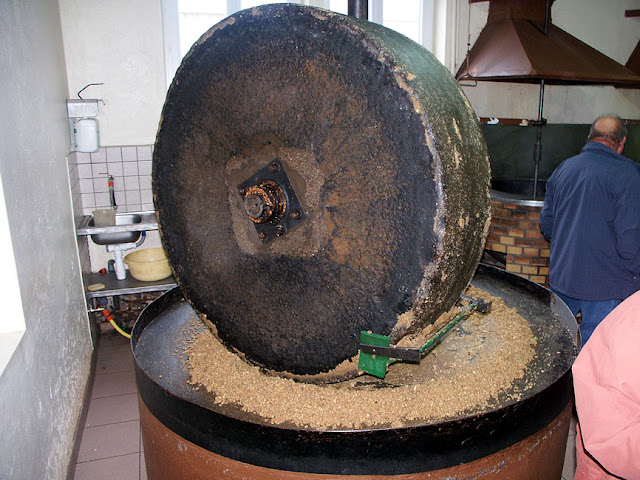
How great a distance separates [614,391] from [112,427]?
2.89 m

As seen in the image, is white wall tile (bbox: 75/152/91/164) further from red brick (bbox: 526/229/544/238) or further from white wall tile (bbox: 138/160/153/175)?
red brick (bbox: 526/229/544/238)

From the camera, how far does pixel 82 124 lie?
395cm

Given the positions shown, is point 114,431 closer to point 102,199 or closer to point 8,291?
point 8,291

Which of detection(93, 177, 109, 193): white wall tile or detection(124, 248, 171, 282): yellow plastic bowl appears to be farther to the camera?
detection(93, 177, 109, 193): white wall tile

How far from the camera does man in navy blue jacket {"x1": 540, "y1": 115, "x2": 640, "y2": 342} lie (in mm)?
2795

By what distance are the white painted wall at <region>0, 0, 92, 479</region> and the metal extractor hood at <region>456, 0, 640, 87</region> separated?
354cm

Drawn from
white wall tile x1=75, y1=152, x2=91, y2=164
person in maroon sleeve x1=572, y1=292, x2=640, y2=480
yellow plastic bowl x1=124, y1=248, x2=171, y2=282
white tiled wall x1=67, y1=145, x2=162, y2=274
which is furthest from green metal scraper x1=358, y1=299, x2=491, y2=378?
white wall tile x1=75, y1=152, x2=91, y2=164

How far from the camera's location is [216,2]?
176 inches

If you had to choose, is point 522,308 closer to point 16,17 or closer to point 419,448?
point 419,448

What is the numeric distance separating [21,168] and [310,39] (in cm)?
157

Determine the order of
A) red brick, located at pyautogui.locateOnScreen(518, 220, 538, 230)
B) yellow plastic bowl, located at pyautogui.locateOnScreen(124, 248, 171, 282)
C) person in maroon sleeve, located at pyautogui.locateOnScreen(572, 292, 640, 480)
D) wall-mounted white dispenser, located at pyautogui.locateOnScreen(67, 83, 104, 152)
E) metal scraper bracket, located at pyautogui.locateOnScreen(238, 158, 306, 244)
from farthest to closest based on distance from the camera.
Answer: red brick, located at pyautogui.locateOnScreen(518, 220, 538, 230), yellow plastic bowl, located at pyautogui.locateOnScreen(124, 248, 171, 282), wall-mounted white dispenser, located at pyautogui.locateOnScreen(67, 83, 104, 152), metal scraper bracket, located at pyautogui.locateOnScreen(238, 158, 306, 244), person in maroon sleeve, located at pyautogui.locateOnScreen(572, 292, 640, 480)

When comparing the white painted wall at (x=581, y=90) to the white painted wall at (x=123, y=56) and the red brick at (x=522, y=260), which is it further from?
the red brick at (x=522, y=260)

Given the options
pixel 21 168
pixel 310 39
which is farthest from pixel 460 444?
pixel 21 168

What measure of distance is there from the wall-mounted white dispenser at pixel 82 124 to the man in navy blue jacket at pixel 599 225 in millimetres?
3384
